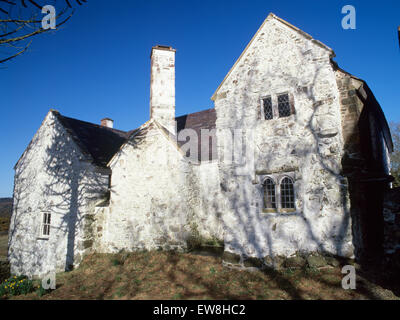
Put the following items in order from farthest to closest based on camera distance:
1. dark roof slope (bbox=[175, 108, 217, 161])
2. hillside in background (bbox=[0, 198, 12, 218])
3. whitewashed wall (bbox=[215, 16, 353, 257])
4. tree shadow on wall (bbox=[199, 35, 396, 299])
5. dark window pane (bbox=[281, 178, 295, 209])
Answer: hillside in background (bbox=[0, 198, 12, 218]), dark roof slope (bbox=[175, 108, 217, 161]), dark window pane (bbox=[281, 178, 295, 209]), whitewashed wall (bbox=[215, 16, 353, 257]), tree shadow on wall (bbox=[199, 35, 396, 299])

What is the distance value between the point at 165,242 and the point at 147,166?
3.65 meters

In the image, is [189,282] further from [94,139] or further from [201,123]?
[94,139]

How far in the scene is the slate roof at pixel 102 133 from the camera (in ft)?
42.9

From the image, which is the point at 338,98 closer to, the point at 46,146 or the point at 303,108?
the point at 303,108

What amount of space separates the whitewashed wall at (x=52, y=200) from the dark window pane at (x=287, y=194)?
9.09 metres

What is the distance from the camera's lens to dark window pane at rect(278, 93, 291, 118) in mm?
8609

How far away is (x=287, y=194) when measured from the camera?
8234mm

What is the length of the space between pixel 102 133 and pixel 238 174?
11.0 metres

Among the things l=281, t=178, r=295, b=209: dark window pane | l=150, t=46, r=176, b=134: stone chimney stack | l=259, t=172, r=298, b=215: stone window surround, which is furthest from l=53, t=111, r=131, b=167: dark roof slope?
l=281, t=178, r=295, b=209: dark window pane

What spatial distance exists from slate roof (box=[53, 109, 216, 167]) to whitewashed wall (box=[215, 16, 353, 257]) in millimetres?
5218

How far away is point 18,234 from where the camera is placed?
14125 millimetres

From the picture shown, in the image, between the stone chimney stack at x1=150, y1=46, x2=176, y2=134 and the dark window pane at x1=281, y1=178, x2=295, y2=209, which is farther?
the stone chimney stack at x1=150, y1=46, x2=176, y2=134

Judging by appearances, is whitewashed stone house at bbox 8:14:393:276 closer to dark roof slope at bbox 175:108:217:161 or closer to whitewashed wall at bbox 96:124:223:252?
whitewashed wall at bbox 96:124:223:252
